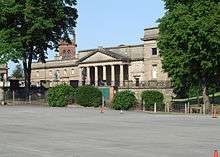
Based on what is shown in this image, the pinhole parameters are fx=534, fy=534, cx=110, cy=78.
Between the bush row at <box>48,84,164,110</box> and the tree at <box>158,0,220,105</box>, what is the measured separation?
328 centimetres

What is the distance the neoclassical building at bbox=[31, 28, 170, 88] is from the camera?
96.3 metres

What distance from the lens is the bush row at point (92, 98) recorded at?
58.9 m

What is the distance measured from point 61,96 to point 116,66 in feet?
139

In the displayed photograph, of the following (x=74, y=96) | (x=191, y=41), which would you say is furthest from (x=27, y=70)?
(x=191, y=41)

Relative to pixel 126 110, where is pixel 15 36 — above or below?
above

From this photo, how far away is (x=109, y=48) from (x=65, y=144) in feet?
289

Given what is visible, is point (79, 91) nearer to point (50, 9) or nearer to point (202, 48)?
point (50, 9)

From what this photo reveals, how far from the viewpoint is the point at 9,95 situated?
77.1 metres

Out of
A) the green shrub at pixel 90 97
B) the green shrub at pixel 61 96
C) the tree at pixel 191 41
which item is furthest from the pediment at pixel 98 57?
the tree at pixel 191 41

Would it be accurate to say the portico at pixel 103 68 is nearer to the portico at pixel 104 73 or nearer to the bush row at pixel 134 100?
the portico at pixel 104 73

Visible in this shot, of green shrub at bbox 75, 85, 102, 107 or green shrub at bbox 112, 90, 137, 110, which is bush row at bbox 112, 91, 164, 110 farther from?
green shrub at bbox 75, 85, 102, 107

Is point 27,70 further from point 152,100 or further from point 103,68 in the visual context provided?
point 103,68

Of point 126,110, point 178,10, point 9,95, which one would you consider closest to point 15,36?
point 9,95

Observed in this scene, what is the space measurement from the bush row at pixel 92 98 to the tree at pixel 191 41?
10.8 feet
